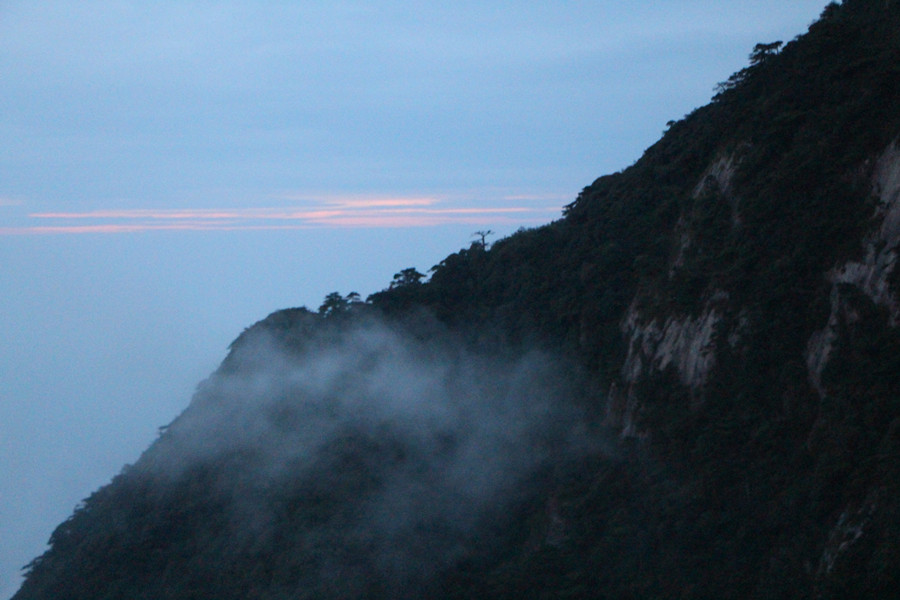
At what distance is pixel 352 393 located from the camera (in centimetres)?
2847

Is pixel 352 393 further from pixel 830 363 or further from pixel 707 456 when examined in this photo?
pixel 830 363

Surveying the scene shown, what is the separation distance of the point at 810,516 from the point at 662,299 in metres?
7.06

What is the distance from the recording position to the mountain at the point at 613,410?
49.6 ft

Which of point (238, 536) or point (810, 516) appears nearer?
point (810, 516)

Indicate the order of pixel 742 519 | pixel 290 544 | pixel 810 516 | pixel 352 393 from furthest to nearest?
pixel 352 393, pixel 290 544, pixel 742 519, pixel 810 516

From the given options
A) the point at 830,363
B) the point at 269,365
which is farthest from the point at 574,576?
the point at 269,365

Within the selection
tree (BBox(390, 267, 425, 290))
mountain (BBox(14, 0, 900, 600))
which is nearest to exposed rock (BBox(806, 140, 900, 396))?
mountain (BBox(14, 0, 900, 600))

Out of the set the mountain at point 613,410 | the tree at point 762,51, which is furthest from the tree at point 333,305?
the tree at point 762,51

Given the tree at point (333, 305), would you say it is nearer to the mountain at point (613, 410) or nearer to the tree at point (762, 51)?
the mountain at point (613, 410)

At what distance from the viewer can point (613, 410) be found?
68.3ft

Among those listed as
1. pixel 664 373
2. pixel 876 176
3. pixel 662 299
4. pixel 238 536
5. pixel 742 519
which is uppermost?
pixel 876 176

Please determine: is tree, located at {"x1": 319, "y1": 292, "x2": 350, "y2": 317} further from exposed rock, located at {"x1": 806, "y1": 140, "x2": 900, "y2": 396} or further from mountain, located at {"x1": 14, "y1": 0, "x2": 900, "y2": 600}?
exposed rock, located at {"x1": 806, "y1": 140, "x2": 900, "y2": 396}

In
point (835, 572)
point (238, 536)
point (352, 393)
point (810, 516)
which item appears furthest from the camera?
point (352, 393)

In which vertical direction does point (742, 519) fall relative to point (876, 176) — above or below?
below
